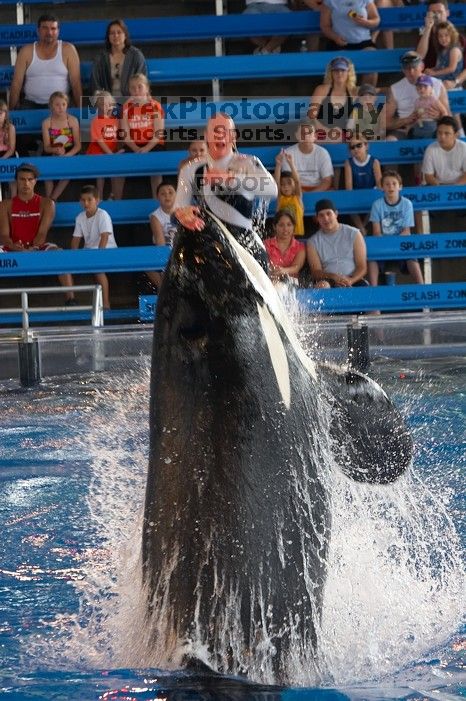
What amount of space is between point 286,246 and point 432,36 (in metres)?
4.26

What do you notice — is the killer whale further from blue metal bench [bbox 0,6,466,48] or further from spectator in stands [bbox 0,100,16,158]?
blue metal bench [bbox 0,6,466,48]

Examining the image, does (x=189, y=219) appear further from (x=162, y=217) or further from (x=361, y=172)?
(x=361, y=172)

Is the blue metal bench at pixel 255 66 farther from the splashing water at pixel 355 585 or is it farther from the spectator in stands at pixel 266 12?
the splashing water at pixel 355 585

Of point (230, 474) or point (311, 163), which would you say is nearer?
point (230, 474)

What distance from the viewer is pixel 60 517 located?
19.2 ft

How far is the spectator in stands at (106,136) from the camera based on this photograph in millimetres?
13844

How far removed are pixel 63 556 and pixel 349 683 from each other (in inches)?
80.2

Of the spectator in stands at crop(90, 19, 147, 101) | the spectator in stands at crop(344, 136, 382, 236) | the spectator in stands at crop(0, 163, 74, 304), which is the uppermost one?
the spectator in stands at crop(90, 19, 147, 101)

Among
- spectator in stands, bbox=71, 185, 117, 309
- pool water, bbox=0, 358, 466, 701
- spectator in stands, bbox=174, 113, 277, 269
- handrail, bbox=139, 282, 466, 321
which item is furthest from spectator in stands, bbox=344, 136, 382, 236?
spectator in stands, bbox=174, 113, 277, 269

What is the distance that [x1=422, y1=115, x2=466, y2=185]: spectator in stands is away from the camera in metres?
13.5

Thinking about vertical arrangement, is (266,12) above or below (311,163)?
above

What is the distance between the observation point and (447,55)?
47.3ft

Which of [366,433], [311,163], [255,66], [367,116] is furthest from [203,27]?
[366,433]

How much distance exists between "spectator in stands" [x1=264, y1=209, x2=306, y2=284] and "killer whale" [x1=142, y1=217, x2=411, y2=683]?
28.2 feet
